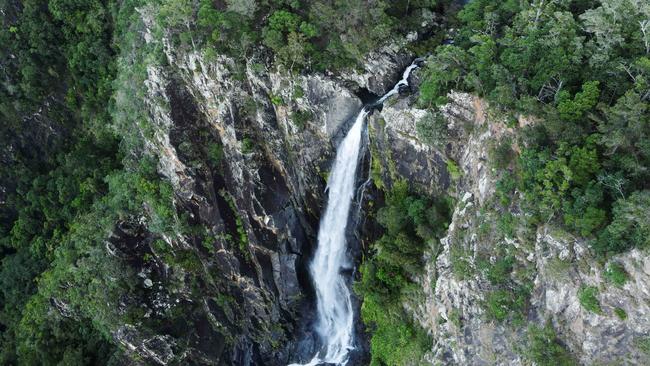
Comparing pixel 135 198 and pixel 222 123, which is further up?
pixel 222 123

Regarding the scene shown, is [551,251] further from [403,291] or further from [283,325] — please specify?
[283,325]

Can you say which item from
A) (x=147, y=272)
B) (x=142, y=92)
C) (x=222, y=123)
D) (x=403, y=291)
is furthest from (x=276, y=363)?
(x=142, y=92)

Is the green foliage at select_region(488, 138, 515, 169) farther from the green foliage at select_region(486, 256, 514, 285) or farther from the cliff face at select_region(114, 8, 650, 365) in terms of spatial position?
the green foliage at select_region(486, 256, 514, 285)

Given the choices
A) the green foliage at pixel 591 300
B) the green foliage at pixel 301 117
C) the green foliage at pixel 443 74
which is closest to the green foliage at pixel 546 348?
the green foliage at pixel 591 300

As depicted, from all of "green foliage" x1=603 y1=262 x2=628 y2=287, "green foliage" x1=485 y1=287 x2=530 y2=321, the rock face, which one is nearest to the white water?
the rock face

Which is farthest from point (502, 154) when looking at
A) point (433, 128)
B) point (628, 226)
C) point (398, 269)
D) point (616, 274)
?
point (398, 269)

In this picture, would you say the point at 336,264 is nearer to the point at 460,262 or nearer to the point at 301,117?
the point at 301,117
